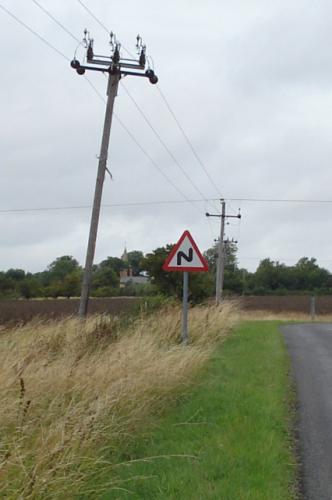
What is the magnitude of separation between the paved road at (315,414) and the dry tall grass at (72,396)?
1586mm

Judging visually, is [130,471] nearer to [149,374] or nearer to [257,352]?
[149,374]

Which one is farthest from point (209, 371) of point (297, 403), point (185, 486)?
point (185, 486)

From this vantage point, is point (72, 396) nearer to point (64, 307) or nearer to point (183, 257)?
point (183, 257)

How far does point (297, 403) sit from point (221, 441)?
2674mm

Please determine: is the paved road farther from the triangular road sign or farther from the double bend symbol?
the double bend symbol

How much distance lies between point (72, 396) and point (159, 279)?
1471cm

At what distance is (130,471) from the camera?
219 inches

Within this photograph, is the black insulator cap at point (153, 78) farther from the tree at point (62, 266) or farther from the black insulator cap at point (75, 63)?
the tree at point (62, 266)

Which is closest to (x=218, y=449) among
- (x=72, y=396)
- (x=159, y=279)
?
(x=72, y=396)

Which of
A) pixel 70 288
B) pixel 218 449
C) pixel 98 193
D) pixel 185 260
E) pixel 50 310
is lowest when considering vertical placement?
pixel 218 449

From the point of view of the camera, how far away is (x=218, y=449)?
6059 mm

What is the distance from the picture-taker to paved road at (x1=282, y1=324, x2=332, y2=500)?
5559mm

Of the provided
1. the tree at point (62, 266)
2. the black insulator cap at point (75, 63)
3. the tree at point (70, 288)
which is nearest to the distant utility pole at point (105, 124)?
the black insulator cap at point (75, 63)

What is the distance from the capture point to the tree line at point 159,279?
2133 cm
